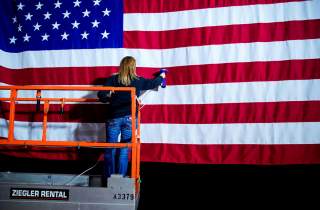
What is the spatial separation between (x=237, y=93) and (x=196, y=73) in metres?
0.60

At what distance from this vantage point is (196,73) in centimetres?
352

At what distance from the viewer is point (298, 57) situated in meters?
3.27

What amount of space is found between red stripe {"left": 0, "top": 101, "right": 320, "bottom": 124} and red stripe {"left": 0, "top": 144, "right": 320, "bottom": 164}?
0.34m

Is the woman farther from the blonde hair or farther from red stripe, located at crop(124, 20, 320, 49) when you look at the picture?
red stripe, located at crop(124, 20, 320, 49)

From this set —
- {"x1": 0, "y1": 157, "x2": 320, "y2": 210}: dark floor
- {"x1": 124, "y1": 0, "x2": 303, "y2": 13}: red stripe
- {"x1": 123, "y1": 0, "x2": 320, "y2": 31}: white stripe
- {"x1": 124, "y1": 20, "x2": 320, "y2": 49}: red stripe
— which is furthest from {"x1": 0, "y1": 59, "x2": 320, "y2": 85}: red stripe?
{"x1": 0, "y1": 157, "x2": 320, "y2": 210}: dark floor

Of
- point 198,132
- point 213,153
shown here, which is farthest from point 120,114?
point 213,153

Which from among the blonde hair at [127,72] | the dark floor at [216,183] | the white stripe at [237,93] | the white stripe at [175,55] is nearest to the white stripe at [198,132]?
the white stripe at [237,93]

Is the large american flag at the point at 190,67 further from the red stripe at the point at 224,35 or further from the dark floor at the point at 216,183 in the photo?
the dark floor at the point at 216,183

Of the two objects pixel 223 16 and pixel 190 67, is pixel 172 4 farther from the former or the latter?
pixel 190 67

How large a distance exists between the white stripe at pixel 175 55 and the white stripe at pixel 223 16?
12.3 inches

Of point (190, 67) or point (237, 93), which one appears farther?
point (190, 67)

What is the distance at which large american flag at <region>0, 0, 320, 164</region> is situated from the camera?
3271mm

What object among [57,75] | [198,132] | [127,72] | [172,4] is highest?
[172,4]

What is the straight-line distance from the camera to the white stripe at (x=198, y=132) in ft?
10.6
